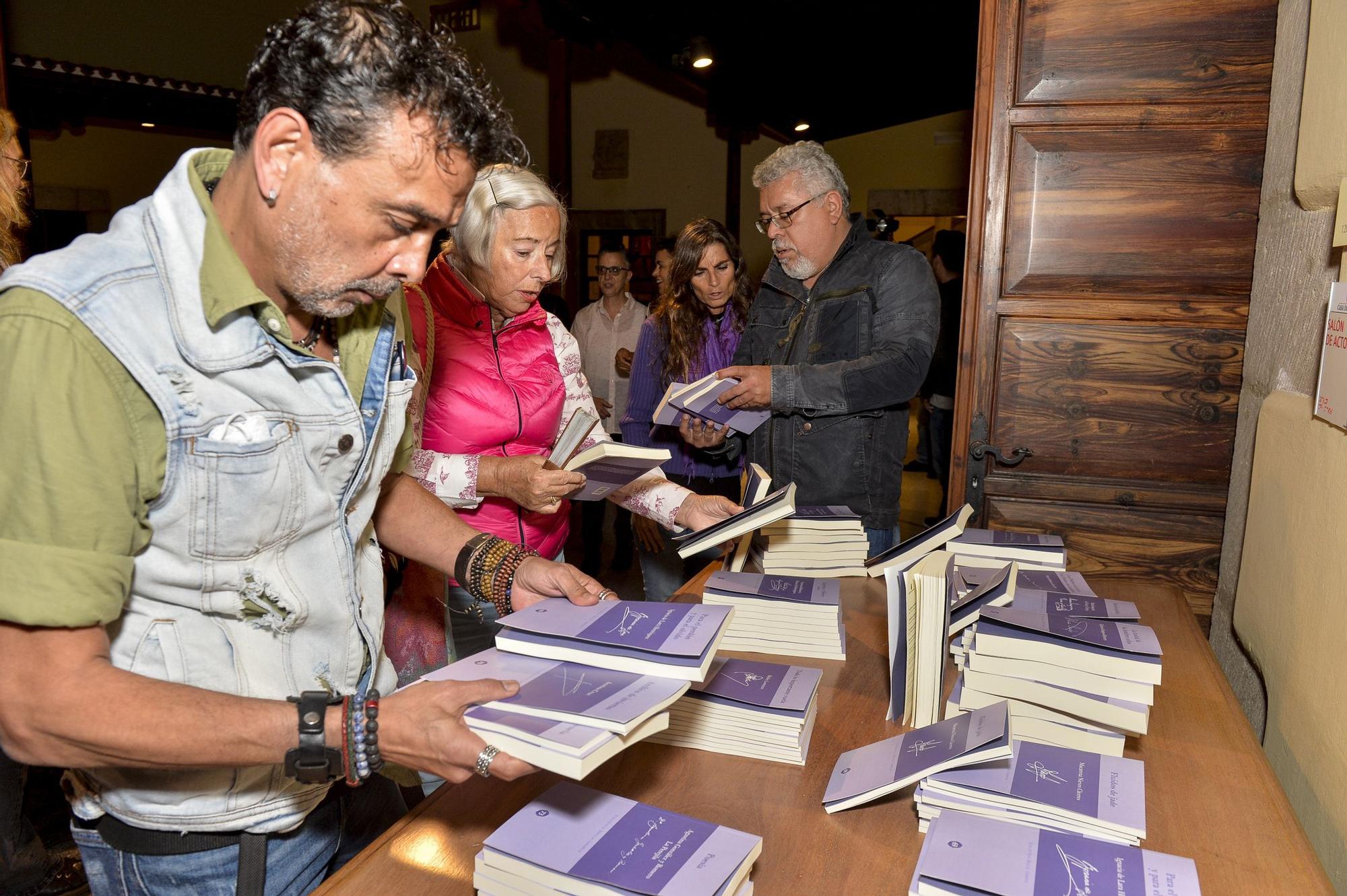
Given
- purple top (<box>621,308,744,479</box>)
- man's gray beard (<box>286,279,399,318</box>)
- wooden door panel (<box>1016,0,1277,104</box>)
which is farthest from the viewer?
purple top (<box>621,308,744,479</box>)

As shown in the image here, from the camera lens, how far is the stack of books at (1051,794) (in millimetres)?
1070

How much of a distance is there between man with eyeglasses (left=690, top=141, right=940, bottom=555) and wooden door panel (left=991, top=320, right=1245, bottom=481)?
0.36 m

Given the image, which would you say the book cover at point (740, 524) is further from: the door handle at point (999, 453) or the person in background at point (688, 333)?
the person in background at point (688, 333)

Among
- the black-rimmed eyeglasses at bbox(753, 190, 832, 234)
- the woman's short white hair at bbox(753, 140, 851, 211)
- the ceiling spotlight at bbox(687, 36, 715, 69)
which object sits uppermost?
the ceiling spotlight at bbox(687, 36, 715, 69)

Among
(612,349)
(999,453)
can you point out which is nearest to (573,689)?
(999,453)

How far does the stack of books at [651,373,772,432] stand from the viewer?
2.54 meters

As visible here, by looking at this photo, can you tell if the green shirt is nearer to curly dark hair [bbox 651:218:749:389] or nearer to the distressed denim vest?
the distressed denim vest

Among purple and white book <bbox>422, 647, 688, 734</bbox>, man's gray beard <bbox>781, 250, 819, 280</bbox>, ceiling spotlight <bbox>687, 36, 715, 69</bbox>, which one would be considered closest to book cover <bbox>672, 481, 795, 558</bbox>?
purple and white book <bbox>422, 647, 688, 734</bbox>

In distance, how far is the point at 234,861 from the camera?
1.08 m

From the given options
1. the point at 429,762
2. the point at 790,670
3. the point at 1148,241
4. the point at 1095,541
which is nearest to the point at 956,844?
the point at 790,670

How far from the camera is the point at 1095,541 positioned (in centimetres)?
275

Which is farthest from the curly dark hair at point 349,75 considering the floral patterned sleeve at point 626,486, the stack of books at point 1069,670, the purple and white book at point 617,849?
the floral patterned sleeve at point 626,486

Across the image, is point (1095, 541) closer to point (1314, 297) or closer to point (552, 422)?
point (1314, 297)

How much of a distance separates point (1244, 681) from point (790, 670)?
1.38 m
